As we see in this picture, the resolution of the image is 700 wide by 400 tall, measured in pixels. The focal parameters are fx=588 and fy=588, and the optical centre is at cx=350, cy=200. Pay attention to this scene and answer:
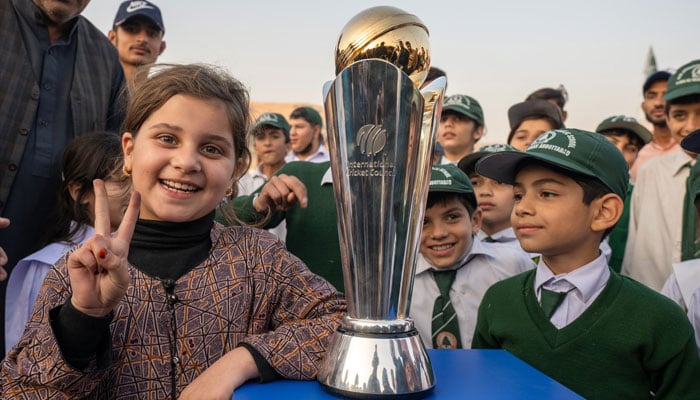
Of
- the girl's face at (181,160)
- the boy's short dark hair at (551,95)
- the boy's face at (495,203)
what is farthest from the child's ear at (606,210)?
the boy's short dark hair at (551,95)

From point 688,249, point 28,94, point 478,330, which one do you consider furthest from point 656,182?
point 28,94

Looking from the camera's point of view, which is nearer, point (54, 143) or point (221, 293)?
point (221, 293)

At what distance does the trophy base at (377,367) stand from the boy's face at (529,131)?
255cm

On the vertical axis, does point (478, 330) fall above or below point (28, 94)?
below

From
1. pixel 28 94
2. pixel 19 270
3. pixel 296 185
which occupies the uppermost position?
pixel 28 94

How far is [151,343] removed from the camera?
1021 mm

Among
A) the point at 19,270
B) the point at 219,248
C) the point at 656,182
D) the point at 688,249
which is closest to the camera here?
Result: the point at 219,248

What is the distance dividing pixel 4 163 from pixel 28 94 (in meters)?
0.23

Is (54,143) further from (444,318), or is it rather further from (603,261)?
(603,261)

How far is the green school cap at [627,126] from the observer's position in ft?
12.1

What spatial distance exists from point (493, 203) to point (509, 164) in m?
1.10

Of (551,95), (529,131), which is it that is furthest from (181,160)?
(551,95)

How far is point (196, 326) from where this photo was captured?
1050 mm

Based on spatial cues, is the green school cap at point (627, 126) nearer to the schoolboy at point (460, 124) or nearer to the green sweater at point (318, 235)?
the schoolboy at point (460, 124)
